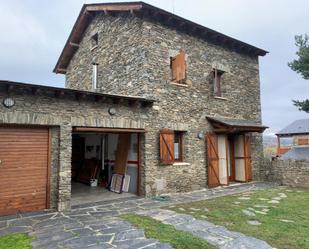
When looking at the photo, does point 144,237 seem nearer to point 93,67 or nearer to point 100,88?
point 100,88

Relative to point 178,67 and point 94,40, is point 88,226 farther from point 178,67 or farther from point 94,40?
point 94,40

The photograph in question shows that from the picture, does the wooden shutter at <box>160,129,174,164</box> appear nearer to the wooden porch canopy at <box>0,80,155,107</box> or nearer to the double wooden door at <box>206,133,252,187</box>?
the wooden porch canopy at <box>0,80,155,107</box>

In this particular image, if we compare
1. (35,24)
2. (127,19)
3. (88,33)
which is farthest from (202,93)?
(35,24)

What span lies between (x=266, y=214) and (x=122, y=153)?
588 centimetres

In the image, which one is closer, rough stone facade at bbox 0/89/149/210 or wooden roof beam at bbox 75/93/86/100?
rough stone facade at bbox 0/89/149/210

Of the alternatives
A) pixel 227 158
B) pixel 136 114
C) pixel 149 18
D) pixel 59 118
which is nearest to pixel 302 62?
pixel 227 158

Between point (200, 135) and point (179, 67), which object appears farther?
point (200, 135)

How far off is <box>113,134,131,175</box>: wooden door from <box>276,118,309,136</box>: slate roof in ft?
75.0

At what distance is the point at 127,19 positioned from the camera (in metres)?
10.9

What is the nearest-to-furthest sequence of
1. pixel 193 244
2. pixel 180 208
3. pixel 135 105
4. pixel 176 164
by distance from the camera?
pixel 193 244, pixel 180 208, pixel 135 105, pixel 176 164

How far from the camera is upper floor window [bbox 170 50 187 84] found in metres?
9.98

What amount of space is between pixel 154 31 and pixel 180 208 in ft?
21.8

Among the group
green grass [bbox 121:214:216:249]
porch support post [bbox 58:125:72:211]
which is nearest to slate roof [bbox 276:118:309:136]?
green grass [bbox 121:214:216:249]

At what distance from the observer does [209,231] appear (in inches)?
→ 215
